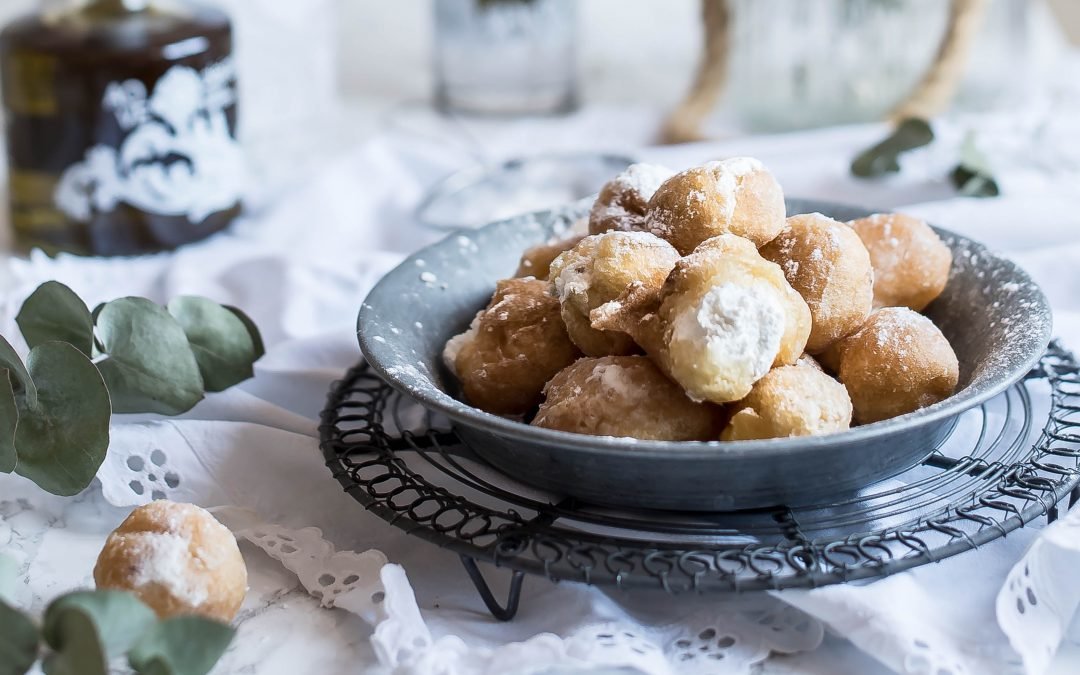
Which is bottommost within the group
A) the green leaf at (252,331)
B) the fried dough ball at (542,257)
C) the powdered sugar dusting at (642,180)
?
the green leaf at (252,331)

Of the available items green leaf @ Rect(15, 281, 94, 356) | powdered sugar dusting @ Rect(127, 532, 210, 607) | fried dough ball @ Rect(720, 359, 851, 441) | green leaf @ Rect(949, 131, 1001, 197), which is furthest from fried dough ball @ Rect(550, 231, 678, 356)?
green leaf @ Rect(949, 131, 1001, 197)

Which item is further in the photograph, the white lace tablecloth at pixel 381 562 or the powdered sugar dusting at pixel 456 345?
the powdered sugar dusting at pixel 456 345

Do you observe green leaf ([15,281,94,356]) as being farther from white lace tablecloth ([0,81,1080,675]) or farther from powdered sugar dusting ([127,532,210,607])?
powdered sugar dusting ([127,532,210,607])

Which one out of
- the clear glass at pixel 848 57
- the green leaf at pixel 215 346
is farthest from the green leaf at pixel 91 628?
the clear glass at pixel 848 57

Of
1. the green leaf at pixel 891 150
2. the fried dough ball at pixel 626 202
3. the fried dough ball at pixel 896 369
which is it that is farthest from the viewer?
the green leaf at pixel 891 150

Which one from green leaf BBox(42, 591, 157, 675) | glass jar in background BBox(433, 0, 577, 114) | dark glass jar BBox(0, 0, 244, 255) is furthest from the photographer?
glass jar in background BBox(433, 0, 577, 114)

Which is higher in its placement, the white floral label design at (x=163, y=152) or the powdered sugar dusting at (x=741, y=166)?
the powdered sugar dusting at (x=741, y=166)

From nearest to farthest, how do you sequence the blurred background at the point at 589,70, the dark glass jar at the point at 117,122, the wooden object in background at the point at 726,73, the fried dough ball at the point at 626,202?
the fried dough ball at the point at 626,202 < the dark glass jar at the point at 117,122 < the wooden object in background at the point at 726,73 < the blurred background at the point at 589,70

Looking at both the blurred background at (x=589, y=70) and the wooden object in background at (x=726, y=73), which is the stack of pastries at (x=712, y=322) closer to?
the blurred background at (x=589, y=70)

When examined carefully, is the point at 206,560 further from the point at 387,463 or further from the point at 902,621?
the point at 902,621
